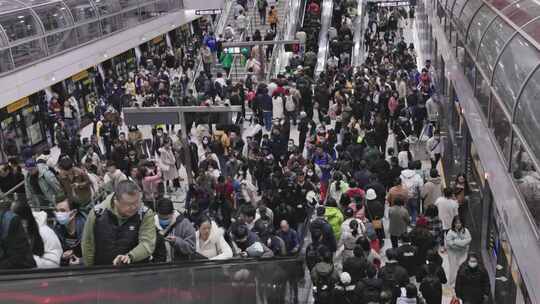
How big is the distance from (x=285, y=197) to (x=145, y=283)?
614 centimetres

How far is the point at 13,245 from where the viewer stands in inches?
218

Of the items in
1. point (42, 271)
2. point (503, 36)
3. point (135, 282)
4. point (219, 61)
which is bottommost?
point (219, 61)

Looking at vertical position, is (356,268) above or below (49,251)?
below

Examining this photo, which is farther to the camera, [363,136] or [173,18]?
[173,18]

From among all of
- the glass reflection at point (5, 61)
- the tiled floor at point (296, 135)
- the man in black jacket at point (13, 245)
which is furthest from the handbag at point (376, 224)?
the glass reflection at point (5, 61)

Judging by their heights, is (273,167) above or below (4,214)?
below

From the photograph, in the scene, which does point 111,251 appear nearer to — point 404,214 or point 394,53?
point 404,214

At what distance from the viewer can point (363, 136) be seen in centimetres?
1416

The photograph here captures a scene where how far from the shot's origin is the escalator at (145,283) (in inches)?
178

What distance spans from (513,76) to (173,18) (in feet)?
89.0

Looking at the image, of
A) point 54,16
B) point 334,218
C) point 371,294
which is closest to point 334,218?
point 334,218

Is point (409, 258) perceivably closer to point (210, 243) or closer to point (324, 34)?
point (210, 243)

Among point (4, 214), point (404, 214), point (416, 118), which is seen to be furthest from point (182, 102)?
point (4, 214)

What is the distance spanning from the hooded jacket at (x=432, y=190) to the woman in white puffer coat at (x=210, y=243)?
499 cm
